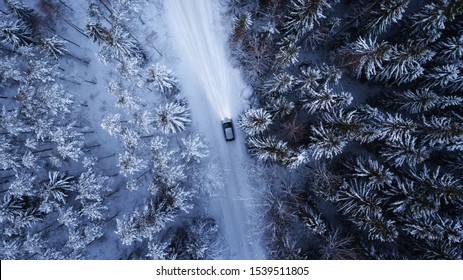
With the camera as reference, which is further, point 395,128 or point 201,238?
point 201,238

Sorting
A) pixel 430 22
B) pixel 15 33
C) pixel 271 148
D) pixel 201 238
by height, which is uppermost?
pixel 15 33

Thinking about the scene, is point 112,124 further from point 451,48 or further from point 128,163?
point 451,48

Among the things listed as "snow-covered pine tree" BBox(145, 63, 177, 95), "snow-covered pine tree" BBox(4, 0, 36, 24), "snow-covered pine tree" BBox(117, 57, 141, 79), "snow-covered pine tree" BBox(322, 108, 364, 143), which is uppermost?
"snow-covered pine tree" BBox(4, 0, 36, 24)

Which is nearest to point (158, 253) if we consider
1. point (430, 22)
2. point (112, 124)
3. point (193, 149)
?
point (193, 149)

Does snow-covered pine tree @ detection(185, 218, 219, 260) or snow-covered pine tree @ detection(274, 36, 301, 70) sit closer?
snow-covered pine tree @ detection(274, 36, 301, 70)

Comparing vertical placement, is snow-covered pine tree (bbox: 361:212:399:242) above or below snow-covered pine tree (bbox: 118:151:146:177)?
below

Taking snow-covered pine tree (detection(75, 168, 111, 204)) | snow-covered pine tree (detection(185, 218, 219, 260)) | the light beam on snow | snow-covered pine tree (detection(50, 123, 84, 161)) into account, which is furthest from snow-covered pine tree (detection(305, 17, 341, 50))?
snow-covered pine tree (detection(50, 123, 84, 161))

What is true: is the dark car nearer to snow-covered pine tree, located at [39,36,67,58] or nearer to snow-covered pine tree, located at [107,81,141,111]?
snow-covered pine tree, located at [107,81,141,111]

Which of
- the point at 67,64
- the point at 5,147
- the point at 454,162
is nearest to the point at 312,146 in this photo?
the point at 454,162
